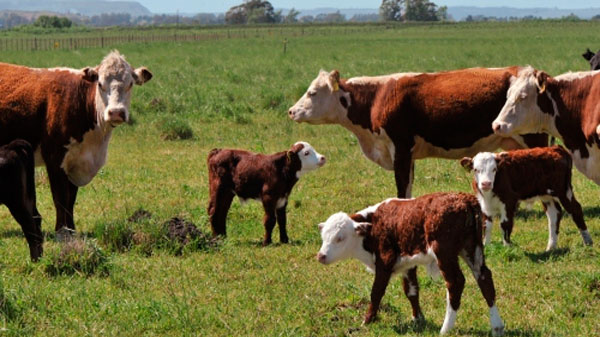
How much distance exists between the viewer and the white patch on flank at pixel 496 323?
7.00 metres

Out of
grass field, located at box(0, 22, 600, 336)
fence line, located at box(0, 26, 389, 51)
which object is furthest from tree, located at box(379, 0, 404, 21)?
grass field, located at box(0, 22, 600, 336)

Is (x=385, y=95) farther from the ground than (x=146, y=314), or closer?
farther from the ground

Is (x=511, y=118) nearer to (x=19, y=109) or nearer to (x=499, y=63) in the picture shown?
(x=19, y=109)

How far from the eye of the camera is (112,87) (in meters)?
10.6

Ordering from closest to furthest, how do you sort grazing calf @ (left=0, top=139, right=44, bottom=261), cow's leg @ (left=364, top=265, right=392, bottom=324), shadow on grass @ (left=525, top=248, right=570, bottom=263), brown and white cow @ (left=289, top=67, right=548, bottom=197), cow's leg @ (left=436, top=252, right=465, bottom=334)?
1. cow's leg @ (left=436, top=252, right=465, bottom=334)
2. cow's leg @ (left=364, top=265, right=392, bottom=324)
3. grazing calf @ (left=0, top=139, right=44, bottom=261)
4. shadow on grass @ (left=525, top=248, right=570, bottom=263)
5. brown and white cow @ (left=289, top=67, right=548, bottom=197)

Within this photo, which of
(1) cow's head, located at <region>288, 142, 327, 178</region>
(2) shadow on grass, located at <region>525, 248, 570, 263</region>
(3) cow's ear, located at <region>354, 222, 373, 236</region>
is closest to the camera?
(3) cow's ear, located at <region>354, 222, 373, 236</region>

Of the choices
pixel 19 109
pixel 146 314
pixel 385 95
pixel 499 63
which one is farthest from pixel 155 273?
pixel 499 63

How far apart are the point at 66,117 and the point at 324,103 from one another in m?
3.72

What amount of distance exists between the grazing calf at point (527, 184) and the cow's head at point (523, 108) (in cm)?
107

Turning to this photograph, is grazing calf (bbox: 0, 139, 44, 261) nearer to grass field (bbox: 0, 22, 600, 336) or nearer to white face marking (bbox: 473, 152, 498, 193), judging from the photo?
grass field (bbox: 0, 22, 600, 336)

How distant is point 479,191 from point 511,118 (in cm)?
154

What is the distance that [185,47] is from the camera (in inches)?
2393

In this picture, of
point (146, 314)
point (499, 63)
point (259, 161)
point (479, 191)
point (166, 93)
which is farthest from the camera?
point (499, 63)

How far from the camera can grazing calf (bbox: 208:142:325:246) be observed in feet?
34.3
